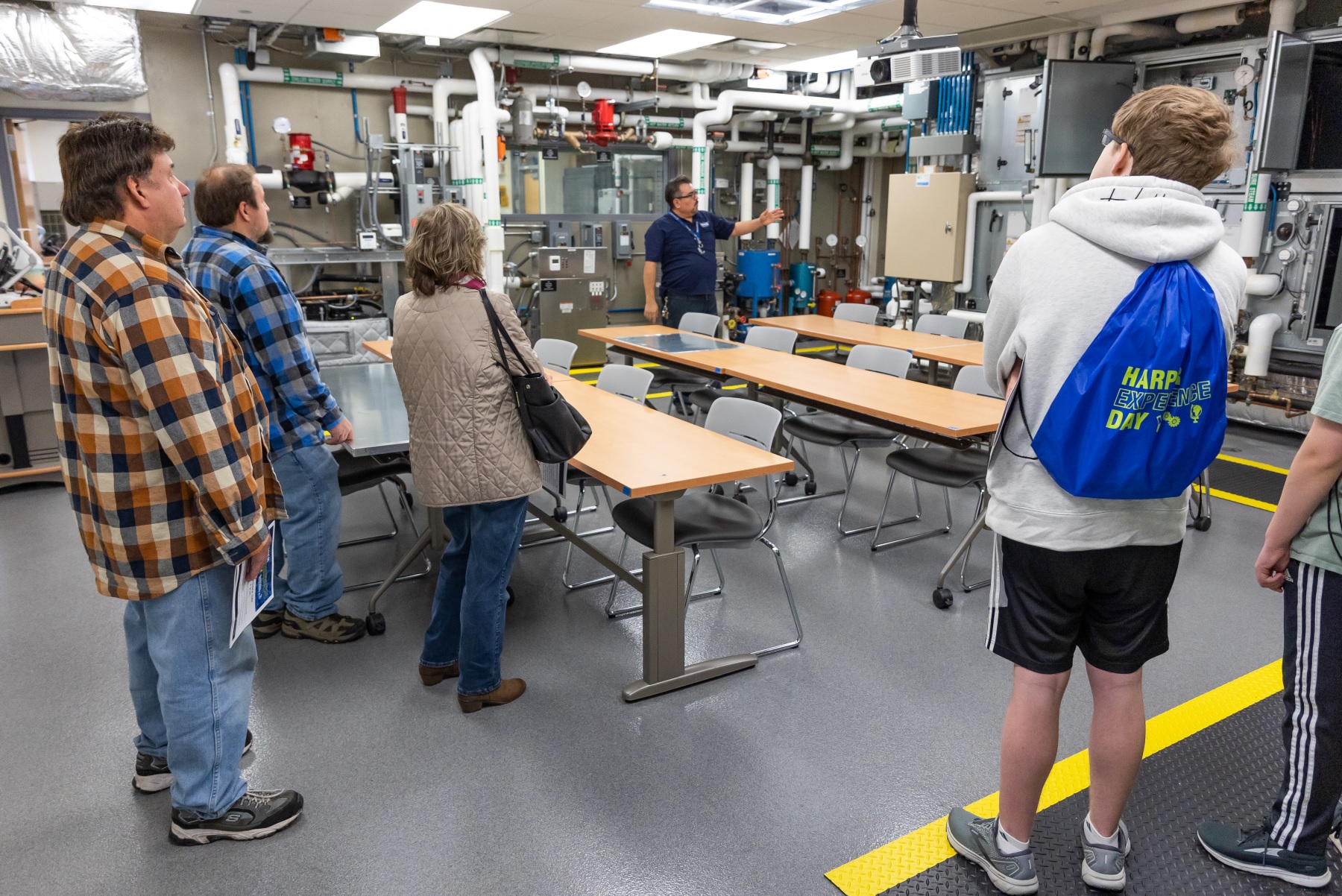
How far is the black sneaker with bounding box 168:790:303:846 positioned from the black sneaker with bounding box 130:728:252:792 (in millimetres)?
215

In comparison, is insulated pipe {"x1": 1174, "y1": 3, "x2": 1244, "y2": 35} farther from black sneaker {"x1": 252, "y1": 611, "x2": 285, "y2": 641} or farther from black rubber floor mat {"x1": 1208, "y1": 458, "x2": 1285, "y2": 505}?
black sneaker {"x1": 252, "y1": 611, "x2": 285, "y2": 641}

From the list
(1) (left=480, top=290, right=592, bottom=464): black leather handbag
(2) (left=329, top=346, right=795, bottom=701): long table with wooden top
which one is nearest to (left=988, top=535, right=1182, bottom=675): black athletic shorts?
(2) (left=329, top=346, right=795, bottom=701): long table with wooden top

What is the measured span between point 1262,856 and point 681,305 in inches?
206

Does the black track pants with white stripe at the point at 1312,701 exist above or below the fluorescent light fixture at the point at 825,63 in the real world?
below

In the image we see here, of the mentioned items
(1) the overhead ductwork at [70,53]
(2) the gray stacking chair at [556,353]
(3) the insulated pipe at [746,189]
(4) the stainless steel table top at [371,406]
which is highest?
(1) the overhead ductwork at [70,53]

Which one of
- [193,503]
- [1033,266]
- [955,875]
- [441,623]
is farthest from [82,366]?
[955,875]

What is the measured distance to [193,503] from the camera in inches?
76.1

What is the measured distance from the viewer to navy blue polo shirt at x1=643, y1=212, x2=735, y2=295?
21.2ft

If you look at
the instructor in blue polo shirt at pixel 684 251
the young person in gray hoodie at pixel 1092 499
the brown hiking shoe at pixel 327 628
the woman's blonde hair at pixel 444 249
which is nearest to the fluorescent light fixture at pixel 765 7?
the instructor in blue polo shirt at pixel 684 251

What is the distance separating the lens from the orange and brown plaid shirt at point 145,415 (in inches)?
69.4

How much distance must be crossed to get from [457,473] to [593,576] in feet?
5.04

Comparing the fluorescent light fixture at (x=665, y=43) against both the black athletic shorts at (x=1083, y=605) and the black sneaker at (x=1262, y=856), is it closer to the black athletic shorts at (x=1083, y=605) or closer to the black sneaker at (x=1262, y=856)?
the black athletic shorts at (x=1083, y=605)

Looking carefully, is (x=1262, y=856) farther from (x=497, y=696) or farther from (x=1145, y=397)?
(x=497, y=696)

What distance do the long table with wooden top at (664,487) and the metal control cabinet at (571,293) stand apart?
18.1 ft
